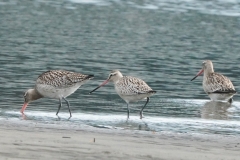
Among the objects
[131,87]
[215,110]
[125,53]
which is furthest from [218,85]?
[125,53]

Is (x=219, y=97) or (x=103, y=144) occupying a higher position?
(x=103, y=144)

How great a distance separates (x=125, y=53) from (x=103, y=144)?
16044 mm

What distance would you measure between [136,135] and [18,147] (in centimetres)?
244

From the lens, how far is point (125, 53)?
1039 inches

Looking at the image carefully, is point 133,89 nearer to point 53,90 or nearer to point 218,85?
point 53,90

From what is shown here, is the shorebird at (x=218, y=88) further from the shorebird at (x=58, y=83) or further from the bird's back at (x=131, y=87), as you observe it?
the shorebird at (x=58, y=83)

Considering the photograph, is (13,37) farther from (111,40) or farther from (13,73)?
(13,73)

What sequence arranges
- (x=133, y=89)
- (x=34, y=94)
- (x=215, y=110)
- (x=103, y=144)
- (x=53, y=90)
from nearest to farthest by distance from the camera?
(x=103, y=144) → (x=133, y=89) → (x=53, y=90) → (x=34, y=94) → (x=215, y=110)

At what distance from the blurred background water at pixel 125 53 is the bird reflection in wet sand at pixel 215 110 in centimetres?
2

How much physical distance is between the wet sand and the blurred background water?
1.08 m

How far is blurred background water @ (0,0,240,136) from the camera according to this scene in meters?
14.4

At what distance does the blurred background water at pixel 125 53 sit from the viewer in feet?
47.4

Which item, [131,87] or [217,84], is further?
[217,84]

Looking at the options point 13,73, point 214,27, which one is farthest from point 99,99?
point 214,27
